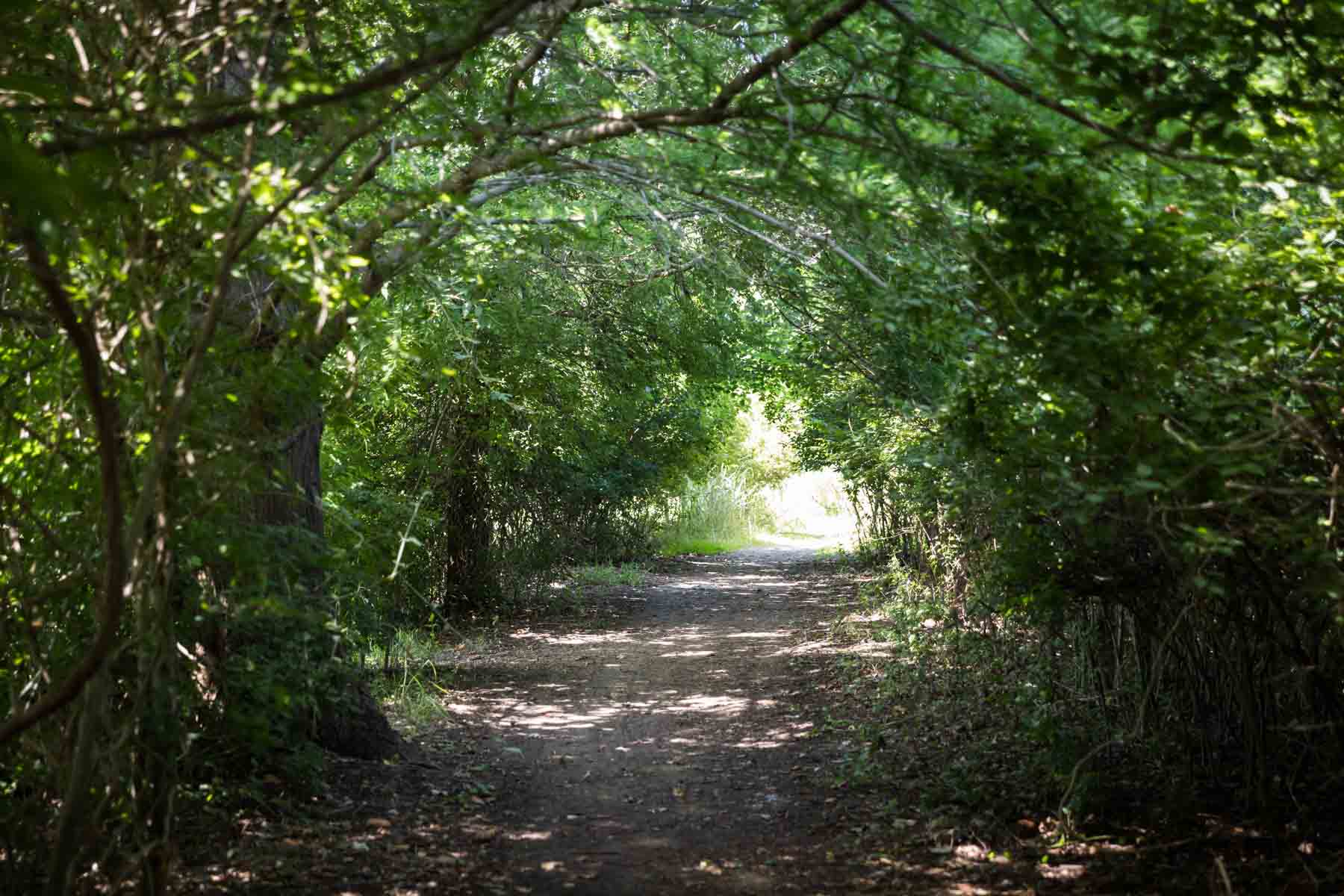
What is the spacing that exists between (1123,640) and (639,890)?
A: 284cm

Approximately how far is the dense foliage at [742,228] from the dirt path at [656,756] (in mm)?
1386

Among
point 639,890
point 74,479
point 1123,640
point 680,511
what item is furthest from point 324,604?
point 680,511

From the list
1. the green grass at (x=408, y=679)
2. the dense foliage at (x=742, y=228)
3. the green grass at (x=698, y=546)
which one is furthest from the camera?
the green grass at (x=698, y=546)

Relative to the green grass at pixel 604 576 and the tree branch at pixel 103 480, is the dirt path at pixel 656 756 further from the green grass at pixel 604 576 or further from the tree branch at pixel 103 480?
the green grass at pixel 604 576

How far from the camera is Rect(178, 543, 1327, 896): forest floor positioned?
4711 millimetres

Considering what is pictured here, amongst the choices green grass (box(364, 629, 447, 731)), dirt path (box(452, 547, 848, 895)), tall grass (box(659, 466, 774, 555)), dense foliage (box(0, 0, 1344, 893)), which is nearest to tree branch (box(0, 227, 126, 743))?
dense foliage (box(0, 0, 1344, 893))

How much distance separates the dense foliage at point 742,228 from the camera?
321 centimetres

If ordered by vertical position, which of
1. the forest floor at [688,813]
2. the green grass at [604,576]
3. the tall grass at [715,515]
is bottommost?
the forest floor at [688,813]

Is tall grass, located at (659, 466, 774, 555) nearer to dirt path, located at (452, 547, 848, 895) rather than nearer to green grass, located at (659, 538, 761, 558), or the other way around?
green grass, located at (659, 538, 761, 558)

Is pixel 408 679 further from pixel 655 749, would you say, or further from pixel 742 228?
pixel 742 228

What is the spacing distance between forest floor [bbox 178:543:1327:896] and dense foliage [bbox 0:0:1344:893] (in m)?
0.54

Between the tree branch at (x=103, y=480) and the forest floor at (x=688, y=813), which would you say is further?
the forest floor at (x=688, y=813)

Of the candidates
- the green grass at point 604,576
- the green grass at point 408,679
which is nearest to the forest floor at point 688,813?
the green grass at point 408,679

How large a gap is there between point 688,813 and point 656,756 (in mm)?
1292
